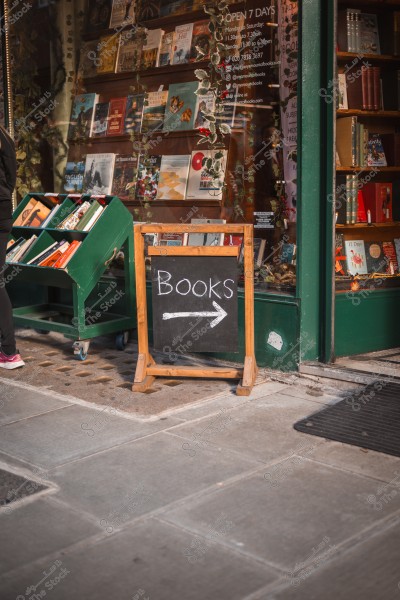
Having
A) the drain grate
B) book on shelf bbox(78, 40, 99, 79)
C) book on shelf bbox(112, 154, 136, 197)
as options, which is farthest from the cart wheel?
the drain grate

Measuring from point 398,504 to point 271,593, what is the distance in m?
1.01

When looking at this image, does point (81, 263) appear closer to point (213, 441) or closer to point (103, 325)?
point (103, 325)

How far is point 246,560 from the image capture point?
3.14 m

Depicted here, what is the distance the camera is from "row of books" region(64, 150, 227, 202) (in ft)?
21.6

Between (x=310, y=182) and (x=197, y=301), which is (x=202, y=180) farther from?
(x=197, y=301)

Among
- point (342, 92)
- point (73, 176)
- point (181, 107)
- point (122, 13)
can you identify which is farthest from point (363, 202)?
point (73, 176)

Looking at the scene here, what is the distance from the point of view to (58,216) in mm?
6758

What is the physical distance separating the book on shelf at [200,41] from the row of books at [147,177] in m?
0.77

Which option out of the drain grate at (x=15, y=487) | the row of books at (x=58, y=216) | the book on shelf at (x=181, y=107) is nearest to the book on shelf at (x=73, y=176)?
the row of books at (x=58, y=216)

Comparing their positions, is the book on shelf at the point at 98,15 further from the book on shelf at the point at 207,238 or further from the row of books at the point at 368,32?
the row of books at the point at 368,32

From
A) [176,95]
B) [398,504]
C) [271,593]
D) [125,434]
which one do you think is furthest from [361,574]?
[176,95]

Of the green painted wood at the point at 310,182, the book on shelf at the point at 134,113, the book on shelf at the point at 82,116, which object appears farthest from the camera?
the book on shelf at the point at 82,116

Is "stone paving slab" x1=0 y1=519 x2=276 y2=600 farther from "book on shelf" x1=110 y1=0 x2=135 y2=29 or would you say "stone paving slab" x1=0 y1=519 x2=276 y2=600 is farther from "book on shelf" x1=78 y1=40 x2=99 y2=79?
"book on shelf" x1=78 y1=40 x2=99 y2=79

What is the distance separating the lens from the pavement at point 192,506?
2990 mm
